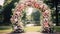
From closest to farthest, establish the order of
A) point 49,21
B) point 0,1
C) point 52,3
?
point 49,21 → point 52,3 → point 0,1

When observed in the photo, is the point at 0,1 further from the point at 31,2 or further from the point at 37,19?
the point at 31,2

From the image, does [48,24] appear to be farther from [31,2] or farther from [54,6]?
[54,6]

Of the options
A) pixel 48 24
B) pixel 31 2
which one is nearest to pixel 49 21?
pixel 48 24

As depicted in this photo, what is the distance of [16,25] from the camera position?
14.0m

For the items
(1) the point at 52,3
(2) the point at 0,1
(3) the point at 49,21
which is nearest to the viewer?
(3) the point at 49,21

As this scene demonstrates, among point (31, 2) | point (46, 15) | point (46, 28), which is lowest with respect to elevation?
point (46, 28)

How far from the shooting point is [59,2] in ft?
65.3

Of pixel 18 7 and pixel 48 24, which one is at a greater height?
pixel 18 7

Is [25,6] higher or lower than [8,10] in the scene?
higher

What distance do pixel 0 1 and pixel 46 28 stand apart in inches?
330

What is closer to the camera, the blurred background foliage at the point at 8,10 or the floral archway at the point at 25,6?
the floral archway at the point at 25,6

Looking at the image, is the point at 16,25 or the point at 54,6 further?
the point at 54,6

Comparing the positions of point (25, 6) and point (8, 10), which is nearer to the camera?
point (25, 6)

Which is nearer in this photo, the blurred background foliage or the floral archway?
the floral archway
